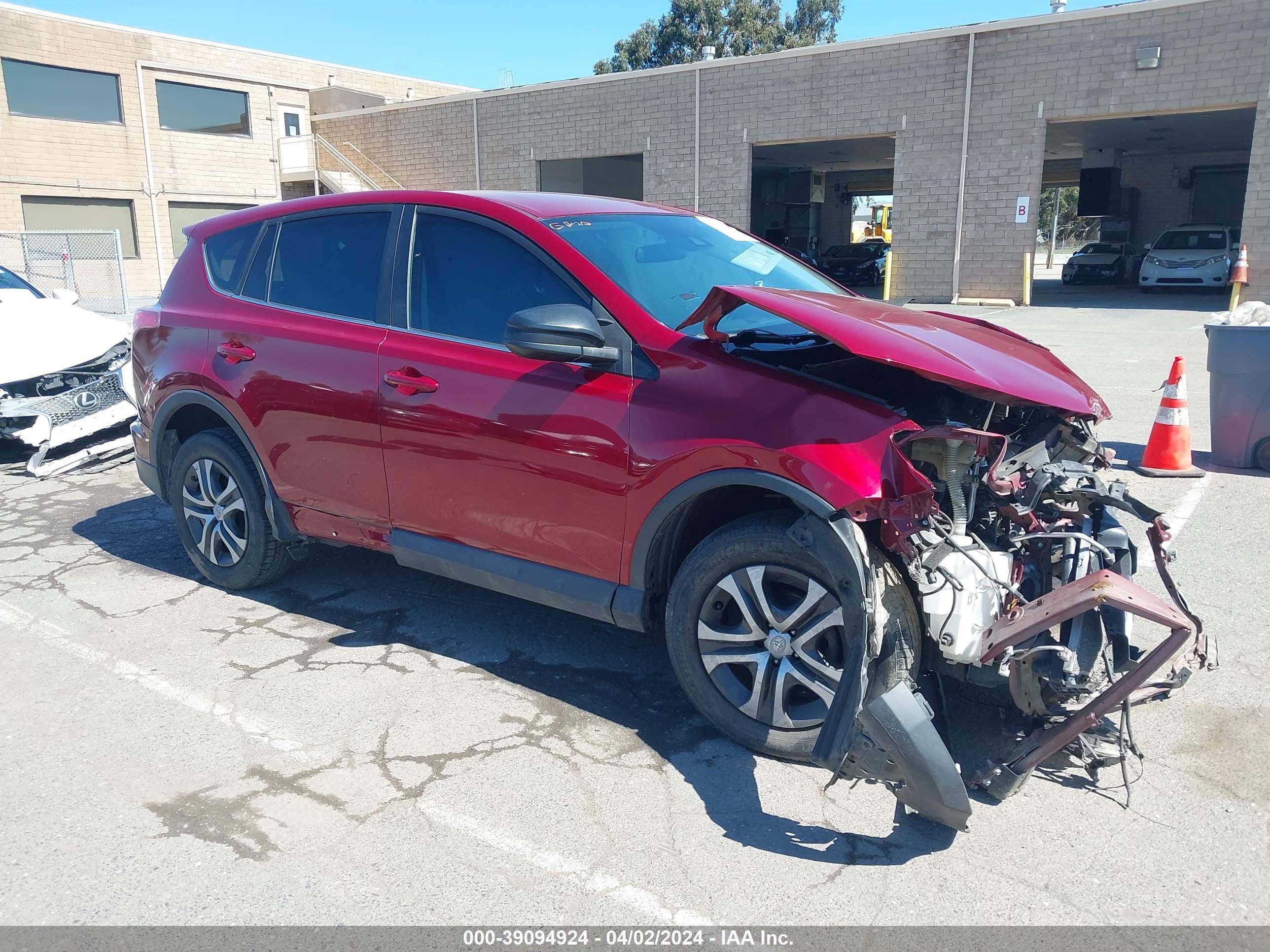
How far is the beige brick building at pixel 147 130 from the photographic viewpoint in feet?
91.9

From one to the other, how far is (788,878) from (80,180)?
3321 cm

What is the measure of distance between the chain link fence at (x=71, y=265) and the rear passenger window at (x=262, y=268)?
Answer: 1621 centimetres

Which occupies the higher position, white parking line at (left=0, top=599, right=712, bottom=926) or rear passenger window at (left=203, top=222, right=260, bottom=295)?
rear passenger window at (left=203, top=222, right=260, bottom=295)

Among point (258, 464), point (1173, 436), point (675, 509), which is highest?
point (675, 509)

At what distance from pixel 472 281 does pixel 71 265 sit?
2033 cm

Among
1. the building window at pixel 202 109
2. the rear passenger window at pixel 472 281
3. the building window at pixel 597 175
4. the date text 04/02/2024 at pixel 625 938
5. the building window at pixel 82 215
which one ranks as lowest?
the date text 04/02/2024 at pixel 625 938

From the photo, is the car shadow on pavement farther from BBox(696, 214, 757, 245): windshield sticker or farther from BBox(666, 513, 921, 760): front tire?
BBox(696, 214, 757, 245): windshield sticker

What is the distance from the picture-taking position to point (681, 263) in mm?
4078

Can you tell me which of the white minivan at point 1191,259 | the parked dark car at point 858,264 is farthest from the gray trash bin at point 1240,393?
the parked dark car at point 858,264

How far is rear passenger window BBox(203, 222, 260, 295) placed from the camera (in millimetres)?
4883

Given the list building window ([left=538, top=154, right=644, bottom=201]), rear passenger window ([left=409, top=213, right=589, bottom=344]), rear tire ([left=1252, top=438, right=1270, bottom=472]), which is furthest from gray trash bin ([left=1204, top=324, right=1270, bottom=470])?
building window ([left=538, top=154, right=644, bottom=201])

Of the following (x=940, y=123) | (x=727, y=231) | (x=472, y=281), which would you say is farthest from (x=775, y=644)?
(x=940, y=123)

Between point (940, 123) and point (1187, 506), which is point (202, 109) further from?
point (1187, 506)

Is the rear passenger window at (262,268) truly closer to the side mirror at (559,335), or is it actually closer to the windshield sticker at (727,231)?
the side mirror at (559,335)
